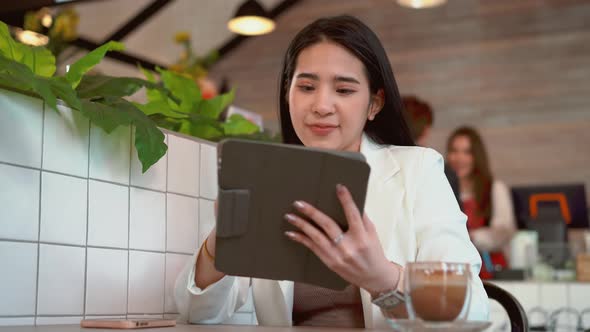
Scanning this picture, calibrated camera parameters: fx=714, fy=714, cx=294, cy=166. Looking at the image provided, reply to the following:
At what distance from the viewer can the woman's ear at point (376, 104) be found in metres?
1.62

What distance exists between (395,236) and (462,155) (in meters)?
3.23

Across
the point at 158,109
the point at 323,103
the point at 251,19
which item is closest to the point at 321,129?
the point at 323,103

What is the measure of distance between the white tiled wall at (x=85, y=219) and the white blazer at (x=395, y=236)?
0.41ft

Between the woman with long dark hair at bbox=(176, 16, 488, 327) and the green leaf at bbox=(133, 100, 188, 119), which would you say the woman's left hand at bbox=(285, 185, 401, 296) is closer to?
the woman with long dark hair at bbox=(176, 16, 488, 327)

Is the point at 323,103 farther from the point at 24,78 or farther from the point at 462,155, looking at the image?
the point at 462,155

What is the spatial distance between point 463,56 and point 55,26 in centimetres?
411

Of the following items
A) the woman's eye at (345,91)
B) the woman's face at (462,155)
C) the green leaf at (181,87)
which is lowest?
the woman's eye at (345,91)

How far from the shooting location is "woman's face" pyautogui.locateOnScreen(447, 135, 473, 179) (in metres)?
4.58

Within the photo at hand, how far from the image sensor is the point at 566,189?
427cm

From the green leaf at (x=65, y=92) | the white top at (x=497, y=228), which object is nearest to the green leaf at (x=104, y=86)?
the green leaf at (x=65, y=92)

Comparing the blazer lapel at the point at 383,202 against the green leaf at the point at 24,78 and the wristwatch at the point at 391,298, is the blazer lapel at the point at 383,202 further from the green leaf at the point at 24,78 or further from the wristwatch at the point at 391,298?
the green leaf at the point at 24,78

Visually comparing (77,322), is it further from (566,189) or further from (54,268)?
(566,189)

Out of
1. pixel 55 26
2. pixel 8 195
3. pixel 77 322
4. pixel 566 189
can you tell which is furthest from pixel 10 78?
pixel 566 189

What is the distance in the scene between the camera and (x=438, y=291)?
89cm
